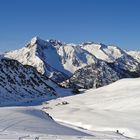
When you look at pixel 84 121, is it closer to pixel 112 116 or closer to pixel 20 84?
pixel 112 116

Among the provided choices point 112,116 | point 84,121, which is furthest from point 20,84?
point 84,121

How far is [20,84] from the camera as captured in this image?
488 ft

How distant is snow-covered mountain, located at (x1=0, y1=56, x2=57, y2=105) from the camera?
134250mm

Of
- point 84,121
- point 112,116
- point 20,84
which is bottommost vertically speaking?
point 84,121

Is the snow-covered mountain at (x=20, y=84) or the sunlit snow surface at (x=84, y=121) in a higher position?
the snow-covered mountain at (x=20, y=84)

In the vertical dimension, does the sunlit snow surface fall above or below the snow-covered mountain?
below

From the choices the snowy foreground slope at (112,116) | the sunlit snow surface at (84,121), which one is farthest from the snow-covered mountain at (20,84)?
the snowy foreground slope at (112,116)

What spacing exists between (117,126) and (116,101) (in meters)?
30.3

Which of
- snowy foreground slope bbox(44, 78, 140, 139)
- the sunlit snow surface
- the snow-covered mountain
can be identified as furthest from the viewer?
the snow-covered mountain

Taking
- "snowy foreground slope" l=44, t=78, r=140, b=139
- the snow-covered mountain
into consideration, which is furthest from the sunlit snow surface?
the snow-covered mountain

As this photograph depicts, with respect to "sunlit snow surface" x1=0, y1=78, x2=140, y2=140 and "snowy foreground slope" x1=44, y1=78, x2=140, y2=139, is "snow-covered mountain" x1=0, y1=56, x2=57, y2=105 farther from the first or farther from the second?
"snowy foreground slope" x1=44, y1=78, x2=140, y2=139

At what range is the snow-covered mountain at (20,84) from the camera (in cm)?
13425

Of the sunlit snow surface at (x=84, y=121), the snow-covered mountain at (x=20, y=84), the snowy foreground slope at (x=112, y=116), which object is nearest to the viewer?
the sunlit snow surface at (x=84, y=121)

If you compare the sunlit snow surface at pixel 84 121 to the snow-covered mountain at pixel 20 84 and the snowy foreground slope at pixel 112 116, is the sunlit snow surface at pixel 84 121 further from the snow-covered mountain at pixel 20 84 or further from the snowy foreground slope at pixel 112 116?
the snow-covered mountain at pixel 20 84
